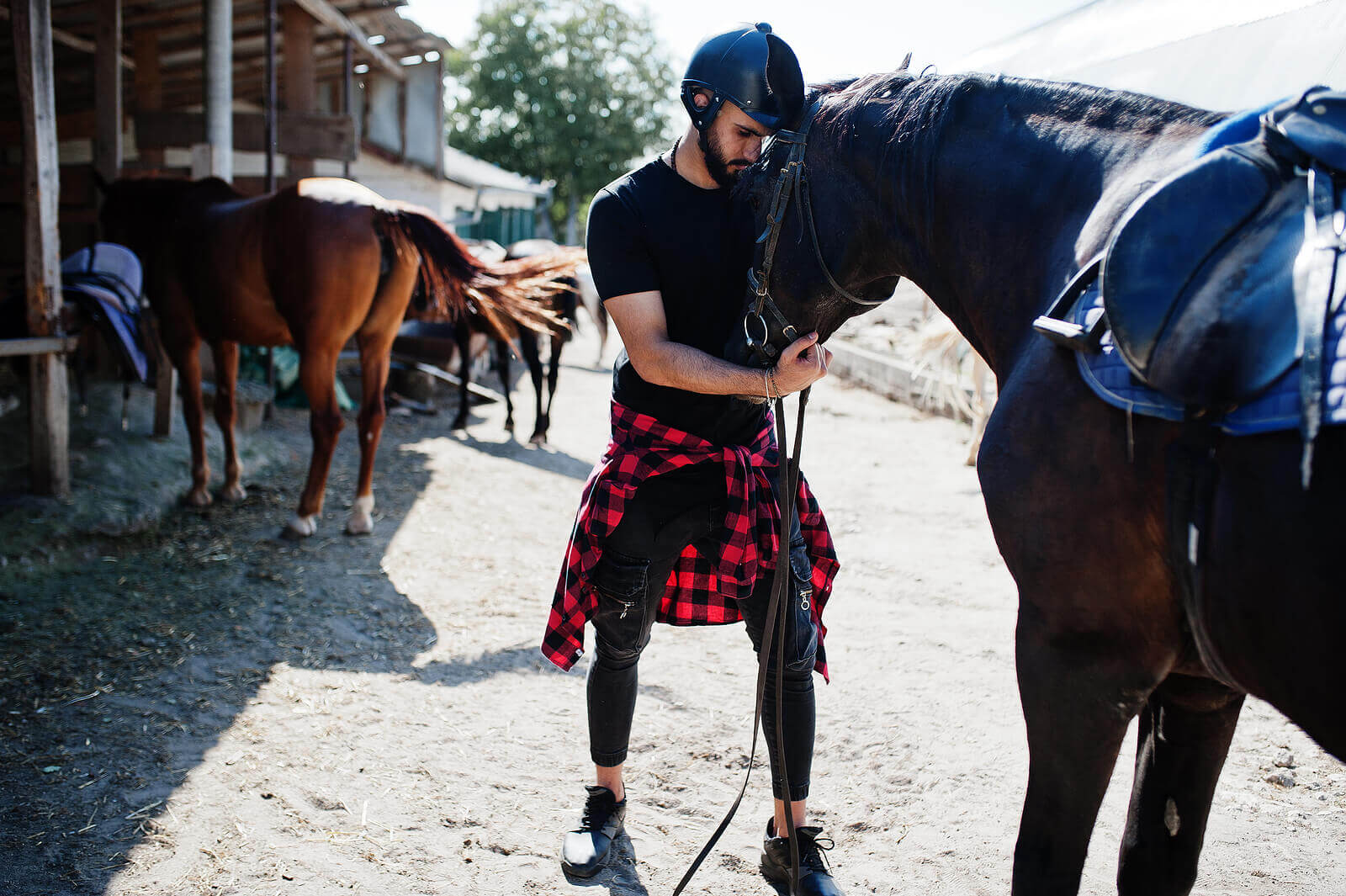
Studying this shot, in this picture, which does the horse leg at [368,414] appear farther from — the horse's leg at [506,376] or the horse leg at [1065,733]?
the horse leg at [1065,733]

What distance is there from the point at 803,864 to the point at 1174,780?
827mm

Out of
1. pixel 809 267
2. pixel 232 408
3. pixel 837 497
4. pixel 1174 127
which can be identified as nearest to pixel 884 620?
pixel 837 497

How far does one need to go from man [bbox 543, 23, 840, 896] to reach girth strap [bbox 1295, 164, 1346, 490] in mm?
929

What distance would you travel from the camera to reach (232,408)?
521cm

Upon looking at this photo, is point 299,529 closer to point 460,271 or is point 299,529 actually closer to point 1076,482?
point 460,271

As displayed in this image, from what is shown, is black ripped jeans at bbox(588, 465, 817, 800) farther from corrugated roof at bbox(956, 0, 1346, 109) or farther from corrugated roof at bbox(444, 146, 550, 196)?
corrugated roof at bbox(444, 146, 550, 196)

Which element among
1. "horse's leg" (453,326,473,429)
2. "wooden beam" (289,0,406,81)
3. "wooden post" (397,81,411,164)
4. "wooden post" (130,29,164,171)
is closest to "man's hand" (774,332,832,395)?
"horse's leg" (453,326,473,429)

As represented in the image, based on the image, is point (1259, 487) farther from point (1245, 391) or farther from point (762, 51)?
point (762, 51)

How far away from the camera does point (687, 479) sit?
2.03 metres

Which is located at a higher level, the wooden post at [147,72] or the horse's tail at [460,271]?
the wooden post at [147,72]

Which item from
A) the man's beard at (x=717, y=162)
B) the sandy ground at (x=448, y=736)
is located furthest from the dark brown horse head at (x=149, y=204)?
the man's beard at (x=717, y=162)

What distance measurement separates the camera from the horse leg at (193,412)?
4992mm

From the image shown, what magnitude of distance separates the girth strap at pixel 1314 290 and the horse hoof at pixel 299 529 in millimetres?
4427

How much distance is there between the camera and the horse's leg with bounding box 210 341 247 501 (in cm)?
512
